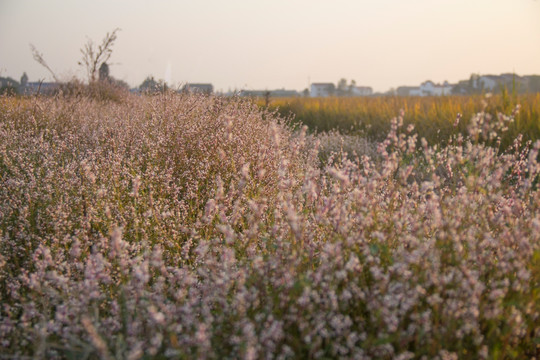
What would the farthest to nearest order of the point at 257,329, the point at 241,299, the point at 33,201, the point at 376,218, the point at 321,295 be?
the point at 33,201, the point at 376,218, the point at 321,295, the point at 257,329, the point at 241,299

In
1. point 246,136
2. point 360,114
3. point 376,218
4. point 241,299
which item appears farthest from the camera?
point 360,114

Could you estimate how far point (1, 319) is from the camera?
2367mm

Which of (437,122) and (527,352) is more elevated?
(437,122)

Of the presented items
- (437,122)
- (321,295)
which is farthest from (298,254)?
(437,122)

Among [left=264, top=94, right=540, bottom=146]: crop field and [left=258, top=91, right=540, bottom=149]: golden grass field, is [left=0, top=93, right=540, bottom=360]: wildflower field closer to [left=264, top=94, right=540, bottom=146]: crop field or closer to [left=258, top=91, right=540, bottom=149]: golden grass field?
[left=264, top=94, right=540, bottom=146]: crop field

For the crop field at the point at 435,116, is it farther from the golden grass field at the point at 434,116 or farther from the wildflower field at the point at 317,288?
the wildflower field at the point at 317,288

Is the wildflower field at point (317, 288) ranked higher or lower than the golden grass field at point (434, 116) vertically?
lower

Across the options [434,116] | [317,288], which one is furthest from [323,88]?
[317,288]

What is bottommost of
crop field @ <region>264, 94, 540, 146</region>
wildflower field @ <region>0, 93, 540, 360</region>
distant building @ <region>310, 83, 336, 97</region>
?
wildflower field @ <region>0, 93, 540, 360</region>

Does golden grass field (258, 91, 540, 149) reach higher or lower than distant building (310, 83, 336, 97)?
lower

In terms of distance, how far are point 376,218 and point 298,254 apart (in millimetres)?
486

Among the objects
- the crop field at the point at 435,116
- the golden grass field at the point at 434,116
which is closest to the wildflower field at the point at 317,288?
the crop field at the point at 435,116

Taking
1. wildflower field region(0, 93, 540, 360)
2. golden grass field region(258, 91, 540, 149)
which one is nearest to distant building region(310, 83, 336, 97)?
golden grass field region(258, 91, 540, 149)

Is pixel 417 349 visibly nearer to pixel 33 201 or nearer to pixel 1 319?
pixel 1 319
